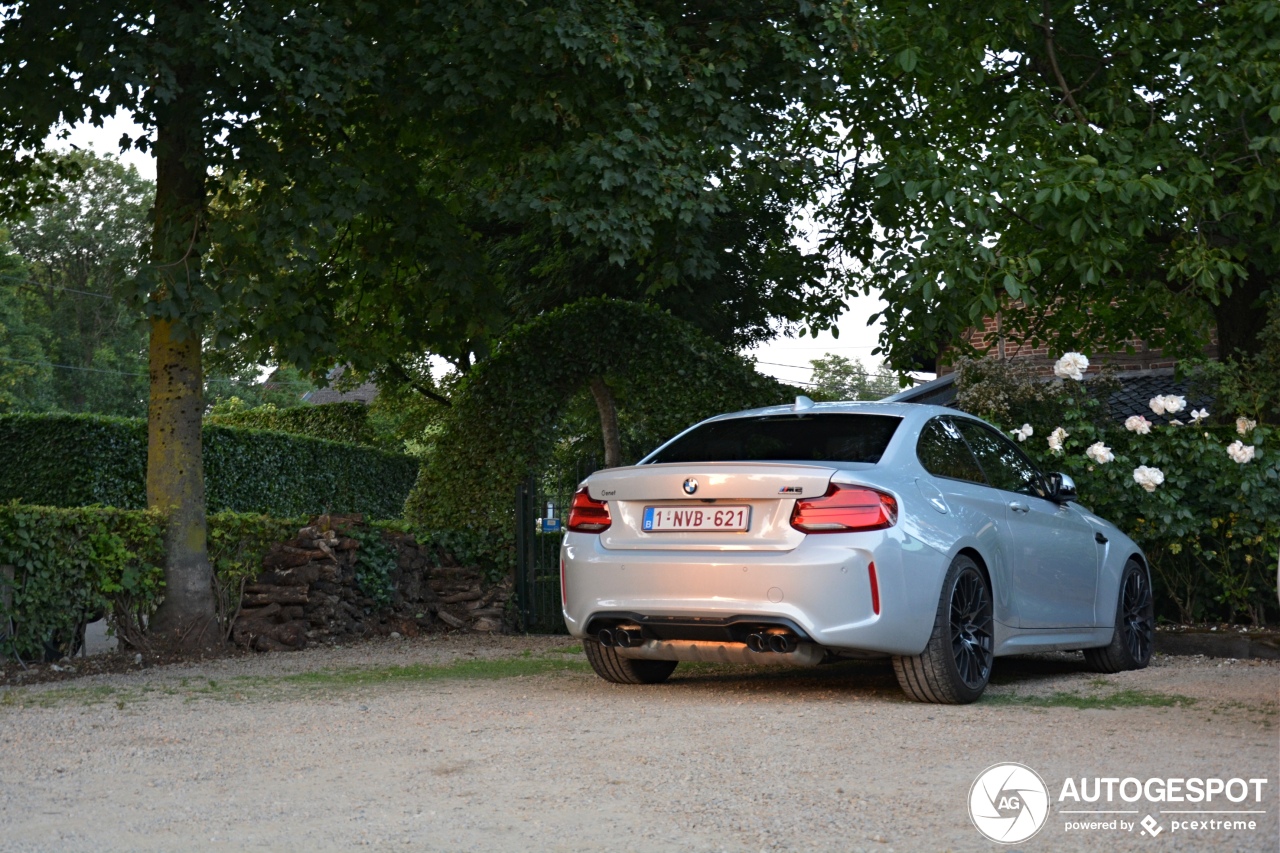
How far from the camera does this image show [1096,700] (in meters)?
7.48

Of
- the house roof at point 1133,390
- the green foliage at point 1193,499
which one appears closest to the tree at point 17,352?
the house roof at point 1133,390

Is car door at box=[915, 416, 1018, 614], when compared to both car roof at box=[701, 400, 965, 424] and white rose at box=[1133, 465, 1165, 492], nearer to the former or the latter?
car roof at box=[701, 400, 965, 424]

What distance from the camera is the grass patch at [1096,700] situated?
23.8 feet

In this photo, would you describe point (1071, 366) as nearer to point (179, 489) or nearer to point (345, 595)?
point (345, 595)

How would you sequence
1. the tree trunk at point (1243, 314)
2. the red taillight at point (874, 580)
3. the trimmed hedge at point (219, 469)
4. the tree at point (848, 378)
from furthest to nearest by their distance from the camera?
the tree at point (848, 378)
the trimmed hedge at point (219, 469)
the tree trunk at point (1243, 314)
the red taillight at point (874, 580)

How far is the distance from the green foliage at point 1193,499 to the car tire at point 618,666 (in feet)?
14.4

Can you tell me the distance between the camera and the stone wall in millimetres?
11875

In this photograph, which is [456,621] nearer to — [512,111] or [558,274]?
[512,111]

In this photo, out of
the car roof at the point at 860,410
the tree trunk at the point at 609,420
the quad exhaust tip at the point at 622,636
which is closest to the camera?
the quad exhaust tip at the point at 622,636

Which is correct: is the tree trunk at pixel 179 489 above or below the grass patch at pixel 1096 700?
above

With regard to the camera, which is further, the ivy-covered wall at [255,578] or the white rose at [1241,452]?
the white rose at [1241,452]

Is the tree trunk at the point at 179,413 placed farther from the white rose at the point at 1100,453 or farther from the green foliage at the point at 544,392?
the white rose at the point at 1100,453

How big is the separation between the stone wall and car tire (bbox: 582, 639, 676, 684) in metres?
4.41
